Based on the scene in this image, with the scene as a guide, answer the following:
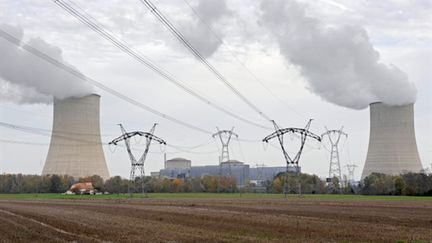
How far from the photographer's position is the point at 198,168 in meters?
168

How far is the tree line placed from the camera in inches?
2943

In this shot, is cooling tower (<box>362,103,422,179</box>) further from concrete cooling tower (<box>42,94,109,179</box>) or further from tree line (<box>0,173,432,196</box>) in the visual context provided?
concrete cooling tower (<box>42,94,109,179</box>)

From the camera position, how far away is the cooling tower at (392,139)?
66.4 m

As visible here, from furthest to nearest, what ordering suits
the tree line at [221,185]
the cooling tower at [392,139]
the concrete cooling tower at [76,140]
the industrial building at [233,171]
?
the industrial building at [233,171], the tree line at [221,185], the concrete cooling tower at [76,140], the cooling tower at [392,139]

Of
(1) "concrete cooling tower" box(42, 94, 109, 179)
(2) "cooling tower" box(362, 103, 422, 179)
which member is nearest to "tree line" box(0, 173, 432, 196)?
(2) "cooling tower" box(362, 103, 422, 179)

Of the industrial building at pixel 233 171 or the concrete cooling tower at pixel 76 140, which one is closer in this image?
the concrete cooling tower at pixel 76 140

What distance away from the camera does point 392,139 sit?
66562 mm

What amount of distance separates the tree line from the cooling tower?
10.1 ft

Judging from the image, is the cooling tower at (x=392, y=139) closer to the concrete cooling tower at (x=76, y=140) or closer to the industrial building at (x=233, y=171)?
the concrete cooling tower at (x=76, y=140)

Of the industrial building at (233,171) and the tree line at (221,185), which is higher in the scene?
the industrial building at (233,171)

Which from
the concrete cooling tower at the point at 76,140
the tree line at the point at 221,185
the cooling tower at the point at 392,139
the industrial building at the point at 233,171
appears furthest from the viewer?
the industrial building at the point at 233,171

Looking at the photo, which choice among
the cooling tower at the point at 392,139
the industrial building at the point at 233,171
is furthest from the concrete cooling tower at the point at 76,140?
the industrial building at the point at 233,171

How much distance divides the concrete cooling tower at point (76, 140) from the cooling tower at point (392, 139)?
30.2 metres

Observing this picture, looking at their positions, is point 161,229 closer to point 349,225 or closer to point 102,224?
point 102,224
